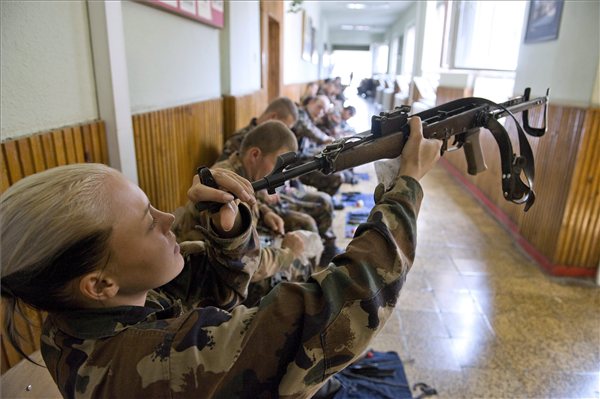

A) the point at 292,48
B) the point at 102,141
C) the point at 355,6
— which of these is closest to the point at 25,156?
the point at 102,141

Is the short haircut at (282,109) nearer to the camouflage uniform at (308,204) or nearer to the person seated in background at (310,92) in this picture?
the camouflage uniform at (308,204)

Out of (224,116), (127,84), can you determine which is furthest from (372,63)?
(127,84)

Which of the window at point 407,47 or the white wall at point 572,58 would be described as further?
the window at point 407,47

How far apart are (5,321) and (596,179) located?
2.84m

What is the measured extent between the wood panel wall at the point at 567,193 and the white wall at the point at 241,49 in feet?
7.40

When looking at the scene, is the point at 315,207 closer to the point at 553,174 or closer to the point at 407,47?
the point at 553,174

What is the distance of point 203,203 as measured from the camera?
809 millimetres

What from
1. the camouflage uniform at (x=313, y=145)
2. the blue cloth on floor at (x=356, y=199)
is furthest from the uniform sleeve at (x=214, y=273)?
the blue cloth on floor at (x=356, y=199)

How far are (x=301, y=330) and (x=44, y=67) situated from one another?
117 centimetres

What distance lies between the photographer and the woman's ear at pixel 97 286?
2.10ft

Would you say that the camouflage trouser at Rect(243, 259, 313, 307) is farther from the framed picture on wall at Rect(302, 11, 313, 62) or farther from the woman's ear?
the framed picture on wall at Rect(302, 11, 313, 62)

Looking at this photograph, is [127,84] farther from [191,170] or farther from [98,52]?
[191,170]

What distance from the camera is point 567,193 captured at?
252 centimetres

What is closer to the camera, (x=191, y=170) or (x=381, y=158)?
(x=381, y=158)
